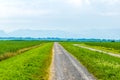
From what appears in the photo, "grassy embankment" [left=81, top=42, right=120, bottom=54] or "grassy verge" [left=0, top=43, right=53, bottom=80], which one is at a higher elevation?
"grassy verge" [left=0, top=43, right=53, bottom=80]

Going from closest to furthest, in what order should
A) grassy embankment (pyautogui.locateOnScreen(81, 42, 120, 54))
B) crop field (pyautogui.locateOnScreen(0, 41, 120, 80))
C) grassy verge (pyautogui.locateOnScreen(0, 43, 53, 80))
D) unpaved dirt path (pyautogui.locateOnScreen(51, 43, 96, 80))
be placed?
unpaved dirt path (pyautogui.locateOnScreen(51, 43, 96, 80)), grassy verge (pyautogui.locateOnScreen(0, 43, 53, 80)), crop field (pyautogui.locateOnScreen(0, 41, 120, 80)), grassy embankment (pyautogui.locateOnScreen(81, 42, 120, 54))

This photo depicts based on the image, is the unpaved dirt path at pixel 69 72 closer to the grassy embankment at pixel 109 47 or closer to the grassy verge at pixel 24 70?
the grassy verge at pixel 24 70

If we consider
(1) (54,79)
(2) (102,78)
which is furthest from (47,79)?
(2) (102,78)

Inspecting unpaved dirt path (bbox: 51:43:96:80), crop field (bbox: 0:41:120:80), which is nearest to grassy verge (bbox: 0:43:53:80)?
crop field (bbox: 0:41:120:80)

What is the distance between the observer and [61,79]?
21703 mm

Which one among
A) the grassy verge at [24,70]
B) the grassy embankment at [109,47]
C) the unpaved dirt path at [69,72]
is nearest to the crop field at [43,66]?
the grassy verge at [24,70]

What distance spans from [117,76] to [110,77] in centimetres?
56

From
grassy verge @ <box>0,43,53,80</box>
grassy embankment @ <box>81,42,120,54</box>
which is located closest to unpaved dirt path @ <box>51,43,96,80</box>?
grassy verge @ <box>0,43,53,80</box>

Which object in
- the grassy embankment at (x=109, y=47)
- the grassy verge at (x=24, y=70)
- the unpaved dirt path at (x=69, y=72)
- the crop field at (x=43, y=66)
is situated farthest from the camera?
the grassy embankment at (x=109, y=47)

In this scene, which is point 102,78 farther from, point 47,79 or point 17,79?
point 17,79

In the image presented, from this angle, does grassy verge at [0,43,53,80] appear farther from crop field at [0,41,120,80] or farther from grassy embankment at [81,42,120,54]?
grassy embankment at [81,42,120,54]

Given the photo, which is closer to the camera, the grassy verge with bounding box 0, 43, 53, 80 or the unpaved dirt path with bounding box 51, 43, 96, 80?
the unpaved dirt path with bounding box 51, 43, 96, 80

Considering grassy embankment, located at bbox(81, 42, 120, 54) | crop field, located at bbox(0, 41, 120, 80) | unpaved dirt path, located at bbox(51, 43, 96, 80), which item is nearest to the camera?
unpaved dirt path, located at bbox(51, 43, 96, 80)

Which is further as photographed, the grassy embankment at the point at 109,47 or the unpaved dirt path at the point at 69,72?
the grassy embankment at the point at 109,47
